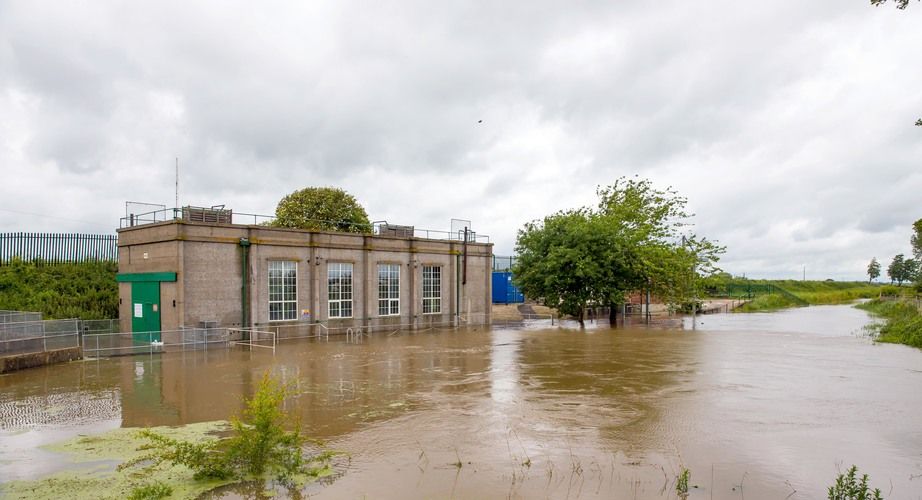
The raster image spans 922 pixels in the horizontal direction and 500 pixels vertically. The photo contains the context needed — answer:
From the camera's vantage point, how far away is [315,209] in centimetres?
4903

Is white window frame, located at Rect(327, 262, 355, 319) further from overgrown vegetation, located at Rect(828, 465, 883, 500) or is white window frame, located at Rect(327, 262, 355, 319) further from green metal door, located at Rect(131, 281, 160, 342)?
overgrown vegetation, located at Rect(828, 465, 883, 500)

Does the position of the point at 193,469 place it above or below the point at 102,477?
above

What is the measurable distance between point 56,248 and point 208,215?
11.5 m

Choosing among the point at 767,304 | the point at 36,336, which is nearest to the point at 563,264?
the point at 36,336

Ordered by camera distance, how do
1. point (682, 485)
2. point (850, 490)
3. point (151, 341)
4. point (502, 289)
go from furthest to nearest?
point (502, 289)
point (151, 341)
point (682, 485)
point (850, 490)

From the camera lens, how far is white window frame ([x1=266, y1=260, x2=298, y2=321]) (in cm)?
2872

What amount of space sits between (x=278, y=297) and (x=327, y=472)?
67.9ft

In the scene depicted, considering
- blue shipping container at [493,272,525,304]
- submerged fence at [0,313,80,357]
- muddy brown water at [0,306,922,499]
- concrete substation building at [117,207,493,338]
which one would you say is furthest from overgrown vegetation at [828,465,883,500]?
blue shipping container at [493,272,525,304]

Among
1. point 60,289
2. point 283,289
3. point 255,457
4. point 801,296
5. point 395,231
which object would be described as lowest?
point 801,296

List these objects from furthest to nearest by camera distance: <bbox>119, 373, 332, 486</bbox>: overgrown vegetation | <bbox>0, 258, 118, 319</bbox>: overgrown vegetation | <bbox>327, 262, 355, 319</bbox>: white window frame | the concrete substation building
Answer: <bbox>327, 262, 355, 319</bbox>: white window frame, <bbox>0, 258, 118, 319</bbox>: overgrown vegetation, the concrete substation building, <bbox>119, 373, 332, 486</bbox>: overgrown vegetation

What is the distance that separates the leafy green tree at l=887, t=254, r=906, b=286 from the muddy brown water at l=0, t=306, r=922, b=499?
102082 mm

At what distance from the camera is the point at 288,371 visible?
1938 cm

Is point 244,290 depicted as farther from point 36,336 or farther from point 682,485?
point 682,485

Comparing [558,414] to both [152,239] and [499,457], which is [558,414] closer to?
[499,457]
